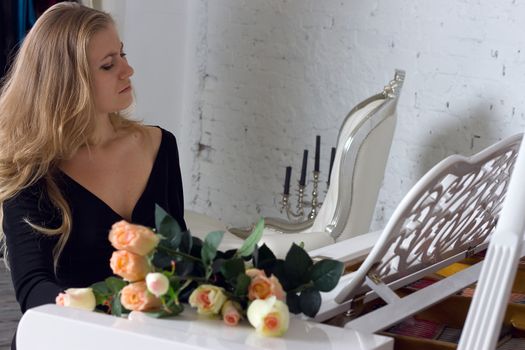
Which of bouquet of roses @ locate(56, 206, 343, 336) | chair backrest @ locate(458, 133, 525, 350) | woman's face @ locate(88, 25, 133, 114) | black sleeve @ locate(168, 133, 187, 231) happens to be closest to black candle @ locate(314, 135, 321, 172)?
black sleeve @ locate(168, 133, 187, 231)

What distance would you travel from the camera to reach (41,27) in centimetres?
217

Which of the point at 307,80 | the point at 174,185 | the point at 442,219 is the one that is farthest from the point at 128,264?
the point at 307,80

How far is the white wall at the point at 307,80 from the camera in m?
3.55

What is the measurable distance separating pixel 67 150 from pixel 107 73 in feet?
0.62

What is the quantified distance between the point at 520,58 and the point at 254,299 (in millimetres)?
2358

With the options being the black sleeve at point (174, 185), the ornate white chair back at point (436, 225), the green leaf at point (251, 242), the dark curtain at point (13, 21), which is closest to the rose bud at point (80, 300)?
the green leaf at point (251, 242)

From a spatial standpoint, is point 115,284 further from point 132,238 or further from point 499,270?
point 499,270

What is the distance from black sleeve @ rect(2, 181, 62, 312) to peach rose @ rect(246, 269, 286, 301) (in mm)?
620

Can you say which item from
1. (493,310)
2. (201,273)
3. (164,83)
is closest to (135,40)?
(164,83)

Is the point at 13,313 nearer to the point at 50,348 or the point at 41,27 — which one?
the point at 41,27

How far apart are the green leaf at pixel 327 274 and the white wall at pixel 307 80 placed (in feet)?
7.15

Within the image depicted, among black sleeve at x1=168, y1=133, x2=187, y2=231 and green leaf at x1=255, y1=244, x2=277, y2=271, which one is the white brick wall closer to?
black sleeve at x1=168, y1=133, x2=187, y2=231

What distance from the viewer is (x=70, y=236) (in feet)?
6.93

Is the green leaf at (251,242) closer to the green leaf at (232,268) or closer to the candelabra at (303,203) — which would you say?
the green leaf at (232,268)
